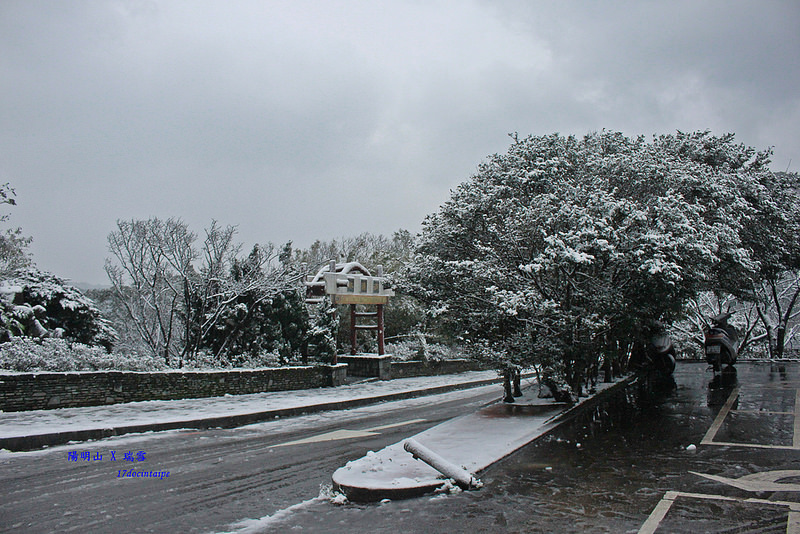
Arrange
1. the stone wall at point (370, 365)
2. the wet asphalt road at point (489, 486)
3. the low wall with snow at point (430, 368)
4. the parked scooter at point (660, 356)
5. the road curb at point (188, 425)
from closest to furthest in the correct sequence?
the wet asphalt road at point (489, 486), the road curb at point (188, 425), the parked scooter at point (660, 356), the stone wall at point (370, 365), the low wall with snow at point (430, 368)

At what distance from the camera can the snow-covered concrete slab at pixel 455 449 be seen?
6559 mm

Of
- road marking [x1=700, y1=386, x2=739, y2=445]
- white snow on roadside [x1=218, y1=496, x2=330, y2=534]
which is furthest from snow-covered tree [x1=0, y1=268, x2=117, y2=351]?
road marking [x1=700, y1=386, x2=739, y2=445]

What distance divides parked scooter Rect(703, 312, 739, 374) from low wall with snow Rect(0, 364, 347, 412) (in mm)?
13851

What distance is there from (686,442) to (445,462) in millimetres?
4614

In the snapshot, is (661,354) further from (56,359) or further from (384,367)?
(56,359)

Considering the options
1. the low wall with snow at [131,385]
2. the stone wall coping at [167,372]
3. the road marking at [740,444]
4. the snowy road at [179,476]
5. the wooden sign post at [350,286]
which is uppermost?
the wooden sign post at [350,286]

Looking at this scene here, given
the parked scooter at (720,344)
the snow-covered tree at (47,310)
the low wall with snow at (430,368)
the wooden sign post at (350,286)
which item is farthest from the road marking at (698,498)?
the low wall with snow at (430,368)

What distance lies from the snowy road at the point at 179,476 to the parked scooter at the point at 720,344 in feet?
41.5

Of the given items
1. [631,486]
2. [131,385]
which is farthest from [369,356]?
[631,486]

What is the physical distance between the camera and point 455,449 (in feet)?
28.3

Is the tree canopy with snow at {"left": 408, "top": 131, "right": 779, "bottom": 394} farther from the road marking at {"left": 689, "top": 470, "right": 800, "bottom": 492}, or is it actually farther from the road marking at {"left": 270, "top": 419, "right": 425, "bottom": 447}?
the road marking at {"left": 689, "top": 470, "right": 800, "bottom": 492}

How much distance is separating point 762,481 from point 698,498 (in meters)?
1.20

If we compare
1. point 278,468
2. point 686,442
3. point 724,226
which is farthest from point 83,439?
point 724,226

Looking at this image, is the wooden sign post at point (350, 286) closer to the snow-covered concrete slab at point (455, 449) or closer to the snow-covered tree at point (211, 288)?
the snow-covered tree at point (211, 288)
